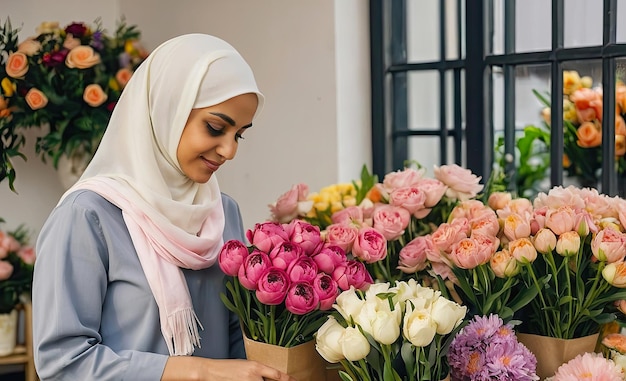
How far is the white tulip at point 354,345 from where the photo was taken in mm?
1327

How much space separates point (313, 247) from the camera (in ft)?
4.84

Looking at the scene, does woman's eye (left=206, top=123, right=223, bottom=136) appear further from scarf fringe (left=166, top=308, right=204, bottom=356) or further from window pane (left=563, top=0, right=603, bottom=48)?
window pane (left=563, top=0, right=603, bottom=48)

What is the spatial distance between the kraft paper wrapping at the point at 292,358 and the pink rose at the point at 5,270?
1.98 meters

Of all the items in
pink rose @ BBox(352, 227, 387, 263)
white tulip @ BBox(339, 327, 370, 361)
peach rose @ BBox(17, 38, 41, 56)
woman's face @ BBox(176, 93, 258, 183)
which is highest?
peach rose @ BBox(17, 38, 41, 56)

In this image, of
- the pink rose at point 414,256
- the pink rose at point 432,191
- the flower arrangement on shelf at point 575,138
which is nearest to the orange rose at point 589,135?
the flower arrangement on shelf at point 575,138

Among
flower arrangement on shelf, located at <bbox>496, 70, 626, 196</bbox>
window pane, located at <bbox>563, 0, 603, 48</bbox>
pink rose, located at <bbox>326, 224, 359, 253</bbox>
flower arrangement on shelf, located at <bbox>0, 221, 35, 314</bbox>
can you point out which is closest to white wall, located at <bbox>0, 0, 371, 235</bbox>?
flower arrangement on shelf, located at <bbox>496, 70, 626, 196</bbox>

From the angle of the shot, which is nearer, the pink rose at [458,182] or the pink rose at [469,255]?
the pink rose at [469,255]

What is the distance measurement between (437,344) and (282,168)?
1667 mm

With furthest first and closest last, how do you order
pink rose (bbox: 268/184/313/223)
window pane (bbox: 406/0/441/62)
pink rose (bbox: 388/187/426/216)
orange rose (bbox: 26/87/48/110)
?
orange rose (bbox: 26/87/48/110) < window pane (bbox: 406/0/441/62) < pink rose (bbox: 268/184/313/223) < pink rose (bbox: 388/187/426/216)

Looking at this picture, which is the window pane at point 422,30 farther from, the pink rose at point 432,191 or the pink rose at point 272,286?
the pink rose at point 272,286

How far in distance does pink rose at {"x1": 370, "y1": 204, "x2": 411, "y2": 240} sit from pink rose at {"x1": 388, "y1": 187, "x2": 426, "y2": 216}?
0.04 feet

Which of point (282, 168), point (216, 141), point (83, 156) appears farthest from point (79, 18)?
point (216, 141)

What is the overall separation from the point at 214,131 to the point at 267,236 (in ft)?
0.79

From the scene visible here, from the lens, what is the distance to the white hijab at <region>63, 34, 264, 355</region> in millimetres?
1570
